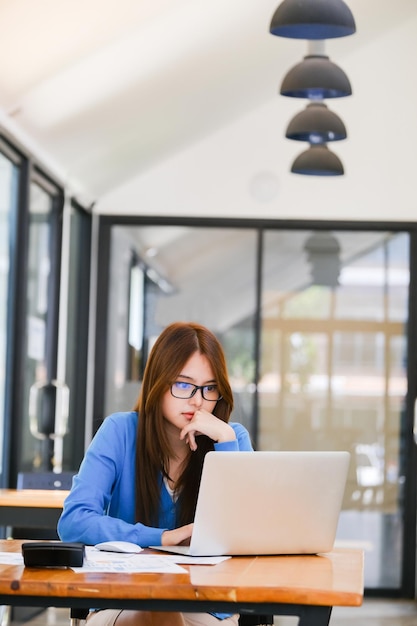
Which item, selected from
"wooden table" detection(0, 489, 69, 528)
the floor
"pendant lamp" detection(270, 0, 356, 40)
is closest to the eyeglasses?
"pendant lamp" detection(270, 0, 356, 40)

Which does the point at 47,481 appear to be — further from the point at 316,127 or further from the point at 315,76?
the point at 315,76

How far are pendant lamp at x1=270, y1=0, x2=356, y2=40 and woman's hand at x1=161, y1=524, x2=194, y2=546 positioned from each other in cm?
158

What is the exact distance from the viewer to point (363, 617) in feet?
21.3

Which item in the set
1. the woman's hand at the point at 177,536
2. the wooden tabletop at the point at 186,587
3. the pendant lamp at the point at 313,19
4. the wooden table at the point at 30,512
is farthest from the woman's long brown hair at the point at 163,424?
the wooden table at the point at 30,512

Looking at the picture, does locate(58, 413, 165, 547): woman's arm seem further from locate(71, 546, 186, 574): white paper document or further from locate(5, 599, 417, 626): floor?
locate(5, 599, 417, 626): floor

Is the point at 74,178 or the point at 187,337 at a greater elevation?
the point at 74,178

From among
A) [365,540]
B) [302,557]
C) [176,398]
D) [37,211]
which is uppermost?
[37,211]

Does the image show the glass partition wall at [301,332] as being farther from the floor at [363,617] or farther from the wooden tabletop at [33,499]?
the wooden tabletop at [33,499]

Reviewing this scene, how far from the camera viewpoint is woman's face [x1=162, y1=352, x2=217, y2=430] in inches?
112

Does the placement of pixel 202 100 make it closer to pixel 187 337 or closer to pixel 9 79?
pixel 9 79

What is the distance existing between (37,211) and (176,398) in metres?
3.66

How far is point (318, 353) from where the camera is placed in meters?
7.56

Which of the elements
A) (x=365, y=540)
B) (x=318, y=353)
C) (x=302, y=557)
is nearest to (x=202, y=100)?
(x=318, y=353)

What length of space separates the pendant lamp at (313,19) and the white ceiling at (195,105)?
109cm
